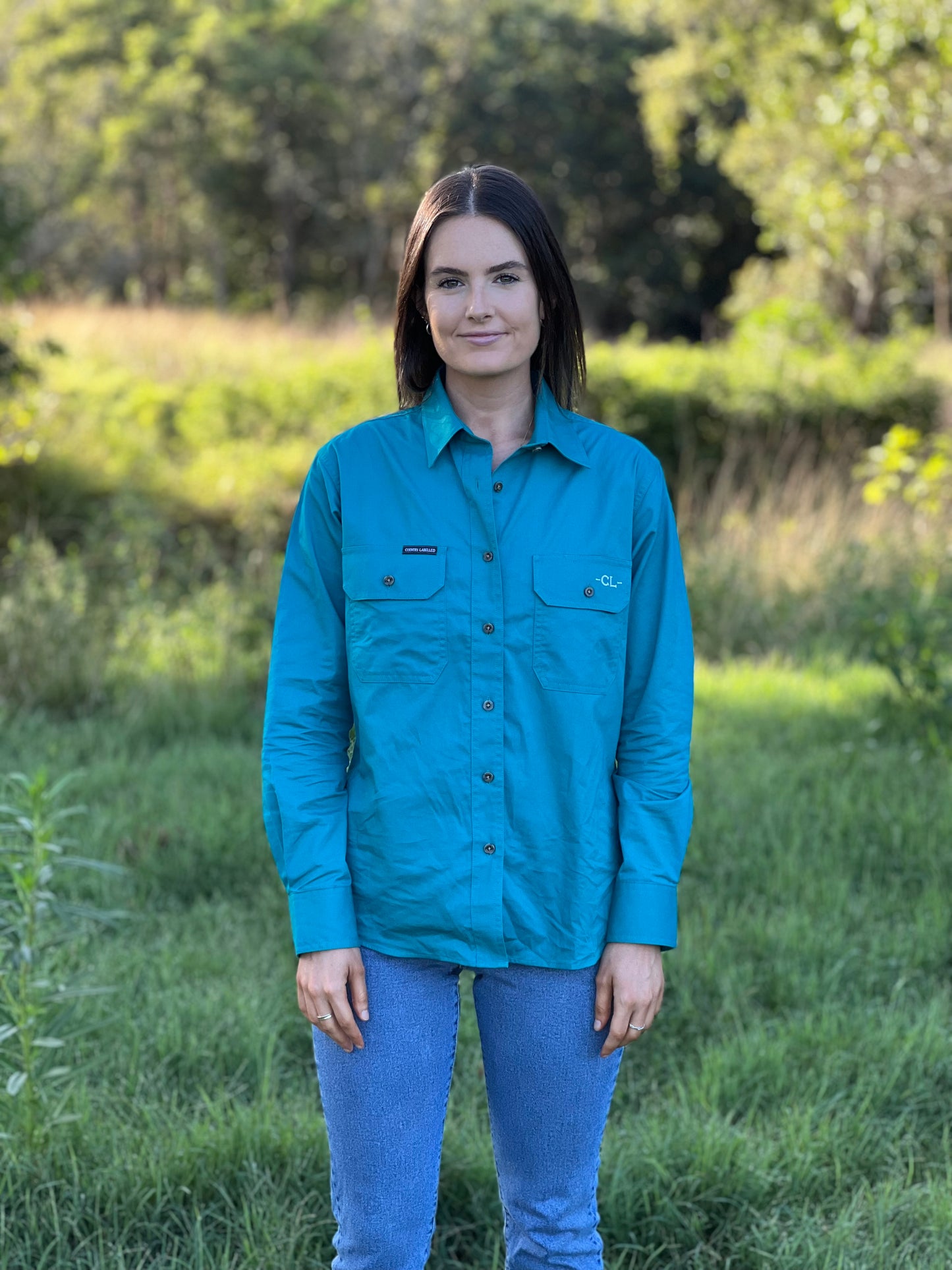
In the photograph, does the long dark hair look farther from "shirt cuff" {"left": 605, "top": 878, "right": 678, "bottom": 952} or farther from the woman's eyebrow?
"shirt cuff" {"left": 605, "top": 878, "right": 678, "bottom": 952}

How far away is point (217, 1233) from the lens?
256 centimetres

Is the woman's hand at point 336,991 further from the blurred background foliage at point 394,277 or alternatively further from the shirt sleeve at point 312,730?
the blurred background foliage at point 394,277

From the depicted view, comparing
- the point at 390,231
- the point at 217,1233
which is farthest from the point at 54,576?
the point at 390,231

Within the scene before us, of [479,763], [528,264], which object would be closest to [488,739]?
[479,763]

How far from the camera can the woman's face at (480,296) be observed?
181cm

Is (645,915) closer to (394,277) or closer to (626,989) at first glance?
(626,989)

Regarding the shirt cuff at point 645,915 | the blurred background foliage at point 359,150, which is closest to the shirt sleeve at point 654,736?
the shirt cuff at point 645,915

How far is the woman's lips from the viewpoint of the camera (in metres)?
1.82

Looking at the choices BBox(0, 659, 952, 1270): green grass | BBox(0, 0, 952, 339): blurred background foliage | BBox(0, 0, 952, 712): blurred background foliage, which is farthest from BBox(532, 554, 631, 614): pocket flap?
BBox(0, 0, 952, 339): blurred background foliage

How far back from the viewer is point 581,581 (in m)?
1.79

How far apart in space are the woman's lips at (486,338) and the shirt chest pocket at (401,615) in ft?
1.01

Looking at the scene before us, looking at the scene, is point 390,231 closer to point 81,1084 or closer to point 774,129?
point 774,129

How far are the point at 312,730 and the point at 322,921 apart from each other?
0.27 meters

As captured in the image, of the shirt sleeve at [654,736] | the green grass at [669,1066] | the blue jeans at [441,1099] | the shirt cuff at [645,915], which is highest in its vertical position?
the shirt sleeve at [654,736]
